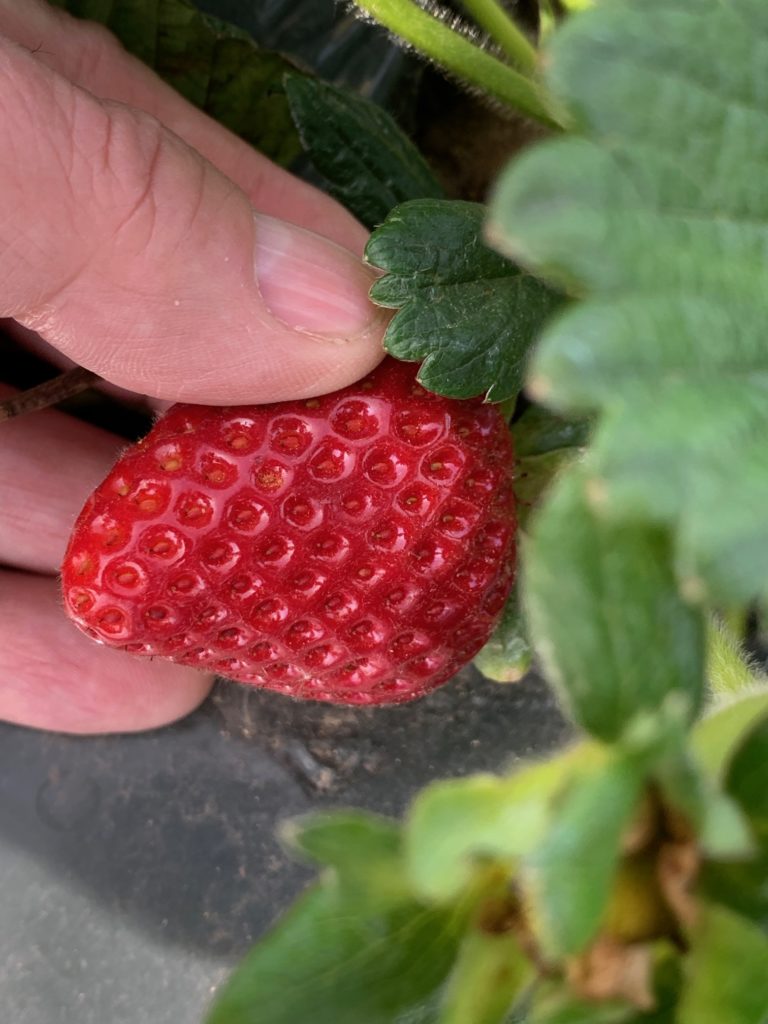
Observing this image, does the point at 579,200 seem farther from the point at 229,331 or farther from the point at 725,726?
the point at 229,331

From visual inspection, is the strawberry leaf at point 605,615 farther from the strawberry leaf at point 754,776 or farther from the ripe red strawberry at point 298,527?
the ripe red strawberry at point 298,527

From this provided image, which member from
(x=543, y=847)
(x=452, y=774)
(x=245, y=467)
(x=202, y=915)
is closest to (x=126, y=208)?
(x=245, y=467)

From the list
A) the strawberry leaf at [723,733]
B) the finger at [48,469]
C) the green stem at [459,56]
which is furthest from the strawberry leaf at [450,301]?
the finger at [48,469]

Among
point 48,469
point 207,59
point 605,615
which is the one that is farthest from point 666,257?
point 48,469

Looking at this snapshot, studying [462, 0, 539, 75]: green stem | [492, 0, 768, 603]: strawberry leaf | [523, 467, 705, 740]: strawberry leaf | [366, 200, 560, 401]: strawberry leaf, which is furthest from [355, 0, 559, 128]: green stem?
[523, 467, 705, 740]: strawberry leaf

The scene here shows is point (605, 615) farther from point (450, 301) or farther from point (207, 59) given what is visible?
point (207, 59)

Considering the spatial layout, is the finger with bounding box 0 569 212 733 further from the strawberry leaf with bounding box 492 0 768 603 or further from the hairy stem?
the strawberry leaf with bounding box 492 0 768 603
